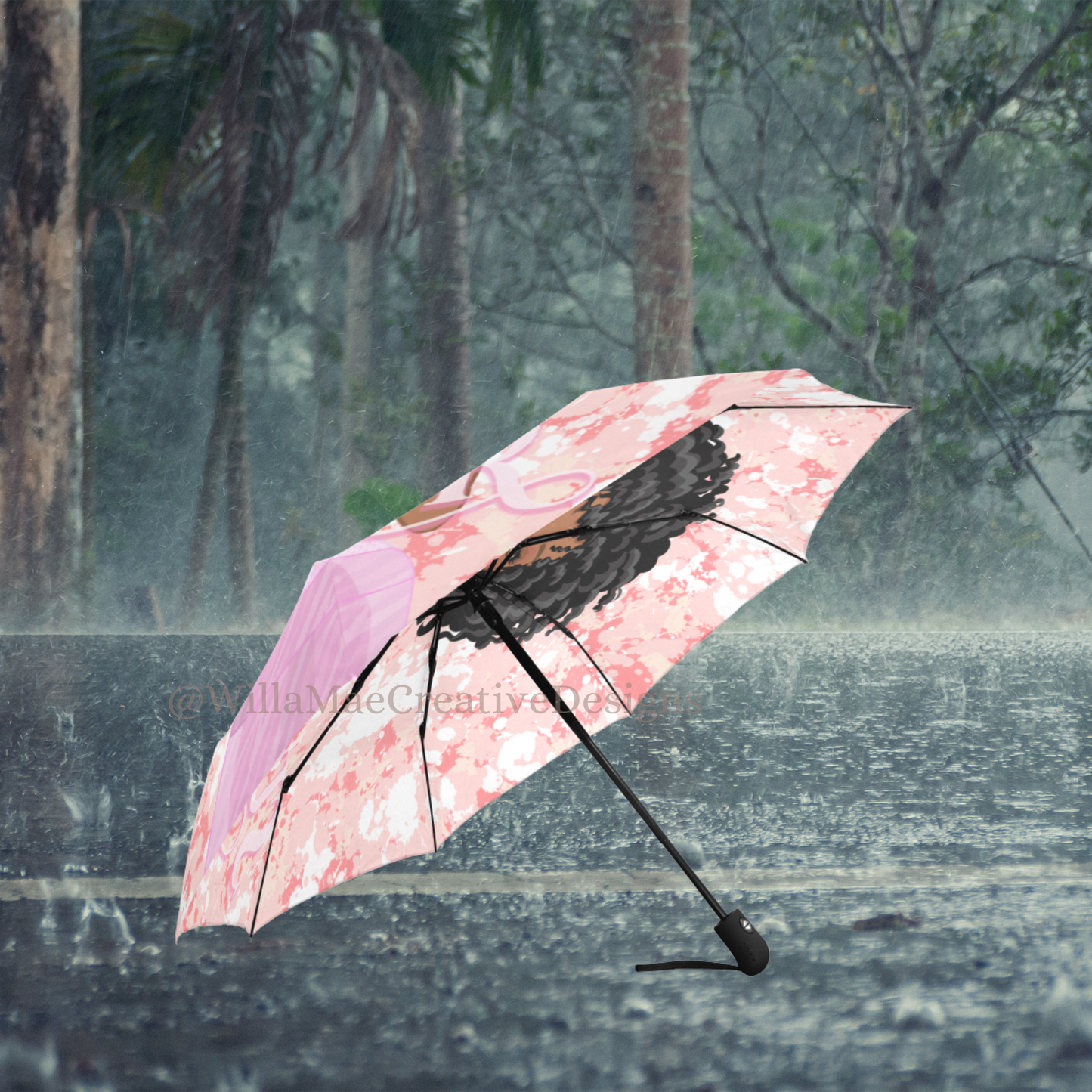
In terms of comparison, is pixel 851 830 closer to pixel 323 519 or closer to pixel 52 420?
pixel 52 420

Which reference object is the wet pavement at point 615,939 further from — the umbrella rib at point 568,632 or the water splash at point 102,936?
the umbrella rib at point 568,632

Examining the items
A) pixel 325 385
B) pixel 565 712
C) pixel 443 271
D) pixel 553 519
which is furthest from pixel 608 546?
pixel 325 385

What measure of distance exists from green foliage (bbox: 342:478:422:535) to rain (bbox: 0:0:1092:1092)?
0.16 feet

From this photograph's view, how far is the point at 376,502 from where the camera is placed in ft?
39.3

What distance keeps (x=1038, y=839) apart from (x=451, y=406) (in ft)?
31.0

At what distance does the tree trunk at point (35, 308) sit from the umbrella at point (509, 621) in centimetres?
877

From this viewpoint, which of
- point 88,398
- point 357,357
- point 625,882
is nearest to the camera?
point 625,882

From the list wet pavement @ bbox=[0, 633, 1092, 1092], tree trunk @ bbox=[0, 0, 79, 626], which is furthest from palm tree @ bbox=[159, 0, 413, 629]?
wet pavement @ bbox=[0, 633, 1092, 1092]

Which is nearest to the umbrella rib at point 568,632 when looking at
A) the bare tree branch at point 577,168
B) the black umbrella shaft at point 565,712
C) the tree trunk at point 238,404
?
the black umbrella shaft at point 565,712

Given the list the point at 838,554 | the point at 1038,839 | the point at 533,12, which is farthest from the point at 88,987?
the point at 838,554

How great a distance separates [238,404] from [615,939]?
10332mm

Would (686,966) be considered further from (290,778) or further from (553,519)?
(553,519)

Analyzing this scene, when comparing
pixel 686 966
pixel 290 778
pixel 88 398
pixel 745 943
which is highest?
pixel 88 398

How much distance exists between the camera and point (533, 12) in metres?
10.5
